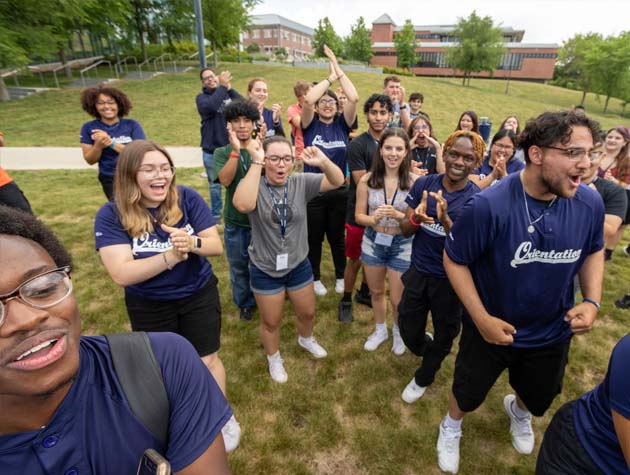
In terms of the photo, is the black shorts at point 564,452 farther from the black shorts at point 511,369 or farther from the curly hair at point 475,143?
the curly hair at point 475,143

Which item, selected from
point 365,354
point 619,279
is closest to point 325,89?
point 365,354

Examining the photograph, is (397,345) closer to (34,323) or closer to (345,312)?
(345,312)

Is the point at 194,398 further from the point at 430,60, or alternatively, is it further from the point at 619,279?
the point at 430,60

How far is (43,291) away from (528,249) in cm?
235

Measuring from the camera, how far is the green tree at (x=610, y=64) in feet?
110

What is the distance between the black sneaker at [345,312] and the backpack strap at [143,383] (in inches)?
123

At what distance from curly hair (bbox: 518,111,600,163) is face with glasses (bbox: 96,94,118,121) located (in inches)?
187

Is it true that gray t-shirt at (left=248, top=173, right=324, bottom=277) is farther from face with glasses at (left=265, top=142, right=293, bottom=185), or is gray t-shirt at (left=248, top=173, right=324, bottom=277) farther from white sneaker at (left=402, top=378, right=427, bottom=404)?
white sneaker at (left=402, top=378, right=427, bottom=404)

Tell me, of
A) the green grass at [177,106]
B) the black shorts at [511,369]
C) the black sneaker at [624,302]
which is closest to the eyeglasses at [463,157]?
the black shorts at [511,369]

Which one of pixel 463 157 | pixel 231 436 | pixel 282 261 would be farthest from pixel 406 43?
pixel 231 436

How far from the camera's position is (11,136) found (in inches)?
545

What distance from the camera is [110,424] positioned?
120 cm

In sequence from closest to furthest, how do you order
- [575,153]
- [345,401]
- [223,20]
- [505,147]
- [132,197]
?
[575,153]
[132,197]
[345,401]
[505,147]
[223,20]

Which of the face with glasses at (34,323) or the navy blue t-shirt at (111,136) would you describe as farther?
the navy blue t-shirt at (111,136)
